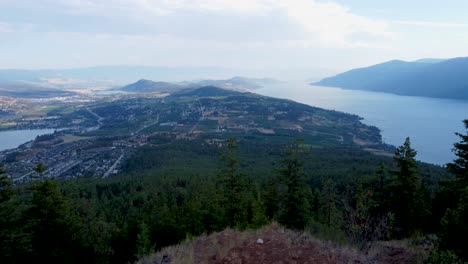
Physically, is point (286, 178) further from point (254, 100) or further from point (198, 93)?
point (198, 93)

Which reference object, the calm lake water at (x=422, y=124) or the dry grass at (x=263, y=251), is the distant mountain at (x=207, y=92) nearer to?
the calm lake water at (x=422, y=124)

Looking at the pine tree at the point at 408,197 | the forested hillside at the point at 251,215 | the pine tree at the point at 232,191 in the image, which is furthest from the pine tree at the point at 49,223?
the pine tree at the point at 408,197

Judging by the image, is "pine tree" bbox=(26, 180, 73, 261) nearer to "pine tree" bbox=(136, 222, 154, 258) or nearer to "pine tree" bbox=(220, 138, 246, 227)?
"pine tree" bbox=(136, 222, 154, 258)

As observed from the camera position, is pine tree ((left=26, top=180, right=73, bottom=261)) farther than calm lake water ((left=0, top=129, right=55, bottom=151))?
No

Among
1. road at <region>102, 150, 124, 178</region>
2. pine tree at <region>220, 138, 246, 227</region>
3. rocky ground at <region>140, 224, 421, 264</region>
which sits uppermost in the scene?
rocky ground at <region>140, 224, 421, 264</region>

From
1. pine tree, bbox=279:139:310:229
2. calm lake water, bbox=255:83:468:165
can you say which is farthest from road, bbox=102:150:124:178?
calm lake water, bbox=255:83:468:165

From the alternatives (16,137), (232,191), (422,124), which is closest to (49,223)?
(232,191)

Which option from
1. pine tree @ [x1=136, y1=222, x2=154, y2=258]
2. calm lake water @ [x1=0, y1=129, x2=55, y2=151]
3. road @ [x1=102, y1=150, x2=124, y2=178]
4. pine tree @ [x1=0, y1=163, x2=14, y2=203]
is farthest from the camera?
calm lake water @ [x1=0, y1=129, x2=55, y2=151]
